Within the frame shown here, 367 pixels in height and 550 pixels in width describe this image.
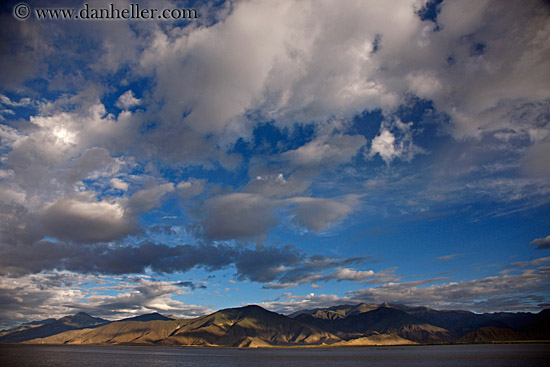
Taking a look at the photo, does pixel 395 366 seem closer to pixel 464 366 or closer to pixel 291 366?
pixel 464 366

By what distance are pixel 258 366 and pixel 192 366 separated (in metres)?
37.7

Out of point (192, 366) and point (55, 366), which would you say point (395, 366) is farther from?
point (55, 366)

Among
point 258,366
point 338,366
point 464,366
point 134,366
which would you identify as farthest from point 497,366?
point 134,366

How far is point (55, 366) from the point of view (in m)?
169

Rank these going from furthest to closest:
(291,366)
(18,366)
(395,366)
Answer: (291,366) < (395,366) < (18,366)

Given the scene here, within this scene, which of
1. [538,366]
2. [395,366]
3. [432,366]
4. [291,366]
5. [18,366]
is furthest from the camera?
[291,366]

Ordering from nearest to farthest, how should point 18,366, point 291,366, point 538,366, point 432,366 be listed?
point 538,366 < point 18,366 < point 432,366 < point 291,366

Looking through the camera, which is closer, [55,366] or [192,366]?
[55,366]

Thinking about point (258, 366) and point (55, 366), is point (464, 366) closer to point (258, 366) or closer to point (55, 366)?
point (258, 366)

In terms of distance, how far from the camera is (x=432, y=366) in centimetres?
17375

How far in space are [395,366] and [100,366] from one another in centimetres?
15265

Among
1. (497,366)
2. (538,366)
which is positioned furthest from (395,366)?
(538,366)

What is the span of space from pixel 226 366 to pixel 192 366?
2012 centimetres

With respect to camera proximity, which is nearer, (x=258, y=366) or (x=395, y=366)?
(x=395, y=366)
